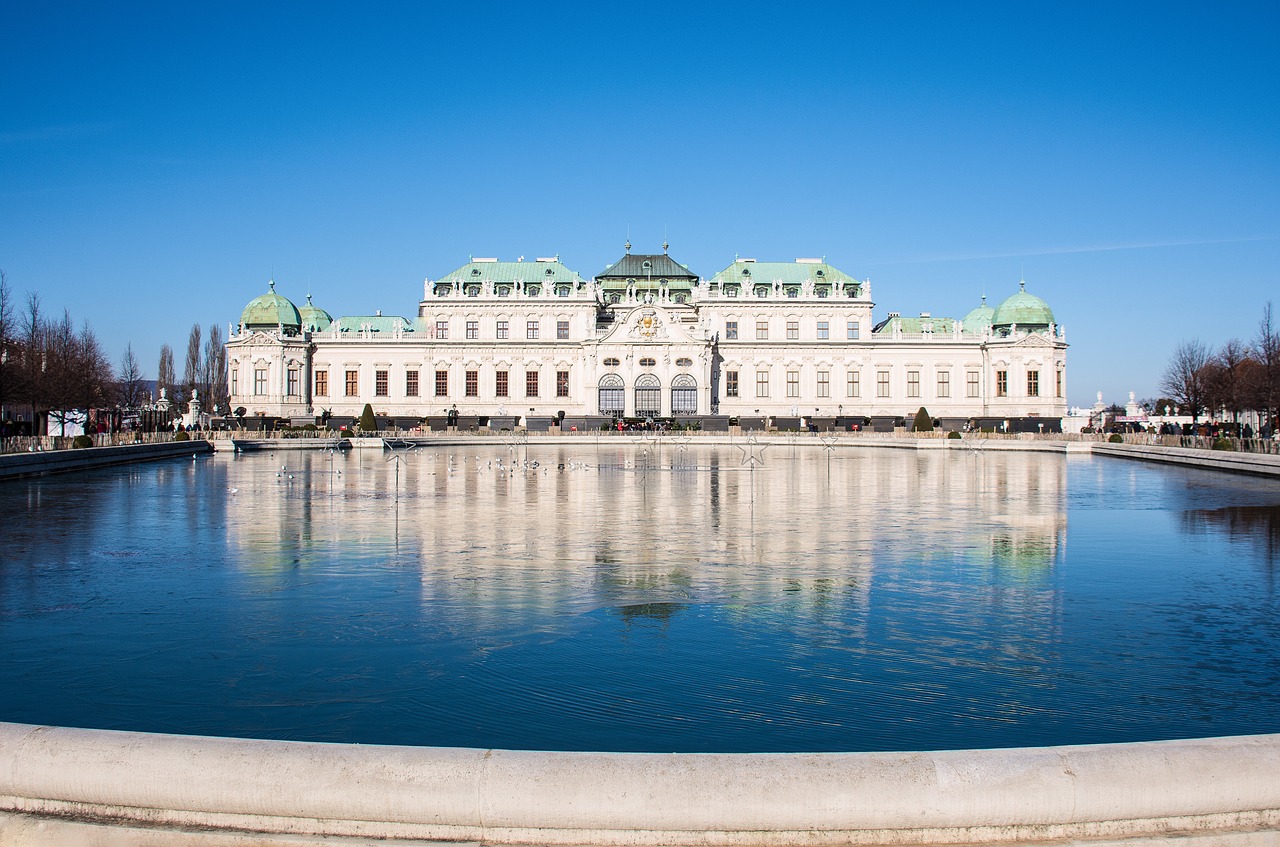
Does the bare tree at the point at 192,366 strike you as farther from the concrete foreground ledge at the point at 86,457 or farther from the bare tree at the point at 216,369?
the concrete foreground ledge at the point at 86,457

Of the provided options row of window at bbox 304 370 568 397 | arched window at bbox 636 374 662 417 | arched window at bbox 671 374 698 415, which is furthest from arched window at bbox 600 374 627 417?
row of window at bbox 304 370 568 397

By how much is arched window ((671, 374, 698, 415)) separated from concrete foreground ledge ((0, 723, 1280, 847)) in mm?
101060

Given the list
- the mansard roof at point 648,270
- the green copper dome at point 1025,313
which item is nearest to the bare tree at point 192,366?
the mansard roof at point 648,270

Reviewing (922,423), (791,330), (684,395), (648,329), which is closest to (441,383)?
(648,329)

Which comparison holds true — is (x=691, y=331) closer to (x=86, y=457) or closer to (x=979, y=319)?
(x=979, y=319)

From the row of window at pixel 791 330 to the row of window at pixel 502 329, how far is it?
17767mm

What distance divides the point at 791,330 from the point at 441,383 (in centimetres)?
3828

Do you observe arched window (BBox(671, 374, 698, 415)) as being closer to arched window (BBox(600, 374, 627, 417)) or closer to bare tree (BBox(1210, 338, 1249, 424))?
arched window (BBox(600, 374, 627, 417))

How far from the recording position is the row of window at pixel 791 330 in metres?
110

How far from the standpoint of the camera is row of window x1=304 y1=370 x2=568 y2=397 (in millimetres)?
110938

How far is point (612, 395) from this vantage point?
352 feet

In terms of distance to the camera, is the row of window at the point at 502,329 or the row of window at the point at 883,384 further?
the row of window at the point at 502,329

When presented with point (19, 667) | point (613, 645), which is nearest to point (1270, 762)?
point (613, 645)

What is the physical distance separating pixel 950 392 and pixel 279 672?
107105 mm
